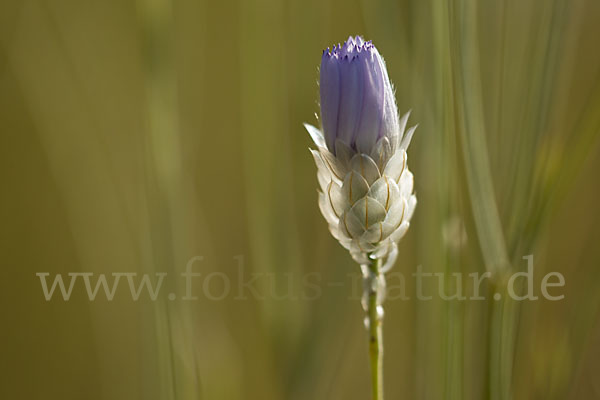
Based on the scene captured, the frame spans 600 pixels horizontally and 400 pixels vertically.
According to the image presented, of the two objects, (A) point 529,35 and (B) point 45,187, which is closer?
(A) point 529,35

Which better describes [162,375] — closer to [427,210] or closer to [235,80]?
[427,210]

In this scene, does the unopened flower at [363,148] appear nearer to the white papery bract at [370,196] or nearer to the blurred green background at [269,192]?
the white papery bract at [370,196]

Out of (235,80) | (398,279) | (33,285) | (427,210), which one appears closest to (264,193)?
(427,210)

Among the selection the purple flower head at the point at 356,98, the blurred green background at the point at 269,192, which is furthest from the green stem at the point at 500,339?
the purple flower head at the point at 356,98

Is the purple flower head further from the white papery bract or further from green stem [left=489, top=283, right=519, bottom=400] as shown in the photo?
green stem [left=489, top=283, right=519, bottom=400]

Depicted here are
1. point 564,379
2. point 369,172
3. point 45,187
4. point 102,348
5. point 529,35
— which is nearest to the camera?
point 369,172

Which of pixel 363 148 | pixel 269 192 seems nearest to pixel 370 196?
pixel 363 148

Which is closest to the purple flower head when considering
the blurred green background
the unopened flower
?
the unopened flower
